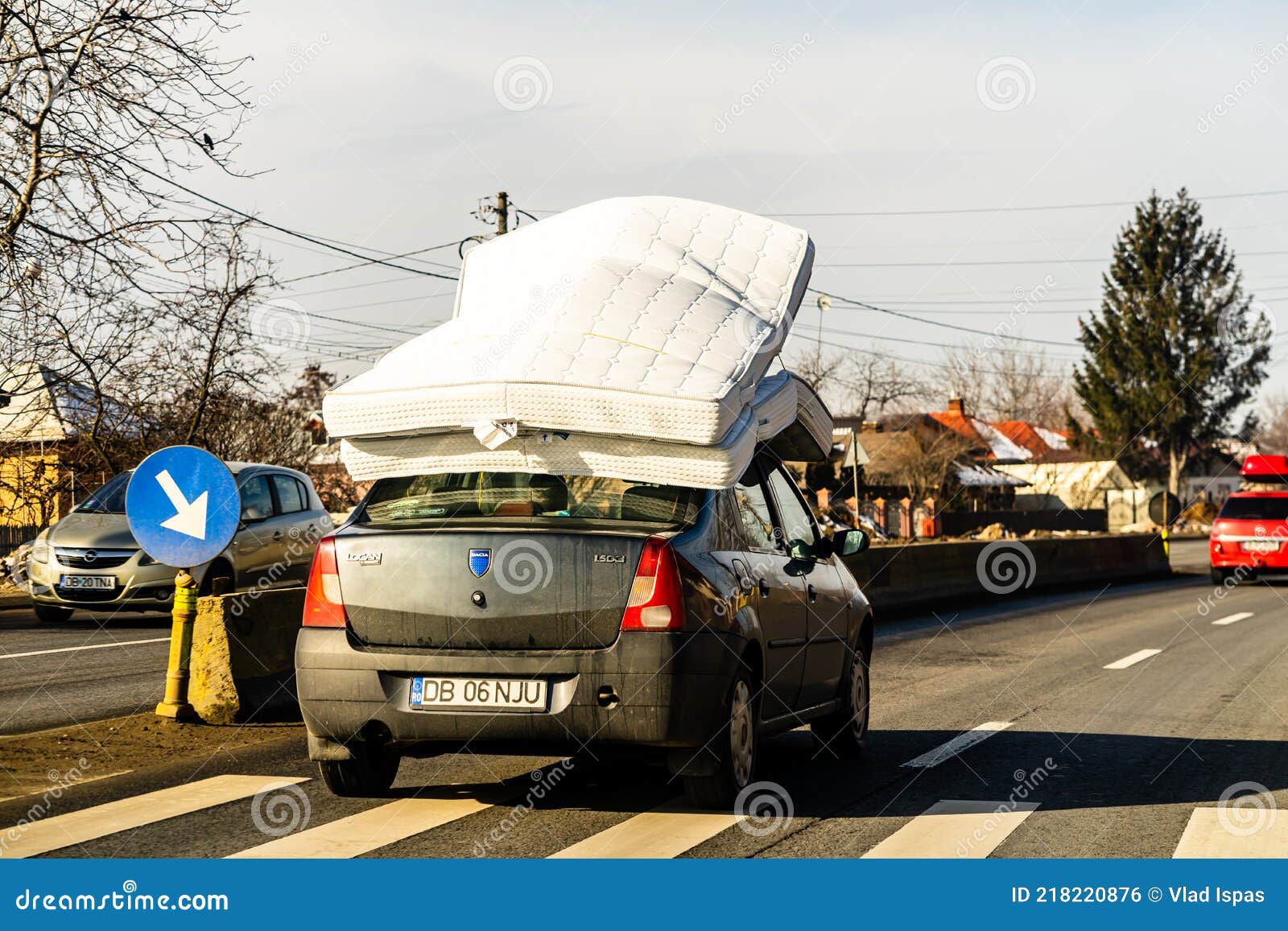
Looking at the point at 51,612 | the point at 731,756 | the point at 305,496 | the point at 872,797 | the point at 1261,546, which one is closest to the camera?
the point at 731,756

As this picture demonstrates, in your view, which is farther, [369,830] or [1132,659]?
[1132,659]

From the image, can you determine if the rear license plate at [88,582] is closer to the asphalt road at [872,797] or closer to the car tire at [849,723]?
the asphalt road at [872,797]

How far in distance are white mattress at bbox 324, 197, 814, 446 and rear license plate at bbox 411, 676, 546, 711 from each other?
1088 millimetres

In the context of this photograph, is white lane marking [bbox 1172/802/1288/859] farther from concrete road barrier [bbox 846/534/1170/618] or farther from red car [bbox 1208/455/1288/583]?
red car [bbox 1208/455/1288/583]

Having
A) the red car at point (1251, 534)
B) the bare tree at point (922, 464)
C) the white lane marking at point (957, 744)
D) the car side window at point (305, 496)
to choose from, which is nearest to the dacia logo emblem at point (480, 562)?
the white lane marking at point (957, 744)

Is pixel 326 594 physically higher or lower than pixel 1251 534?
higher

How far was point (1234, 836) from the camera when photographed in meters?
6.36

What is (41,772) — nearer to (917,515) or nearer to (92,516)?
(92,516)

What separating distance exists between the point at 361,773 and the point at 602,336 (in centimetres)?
225

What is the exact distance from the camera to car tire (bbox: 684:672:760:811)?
6500 millimetres

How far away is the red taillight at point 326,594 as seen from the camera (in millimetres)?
6406

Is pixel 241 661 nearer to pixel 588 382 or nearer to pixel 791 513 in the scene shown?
pixel 791 513

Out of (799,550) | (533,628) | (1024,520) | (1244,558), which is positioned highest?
(799,550)

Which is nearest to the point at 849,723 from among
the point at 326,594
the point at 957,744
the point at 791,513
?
the point at 957,744
